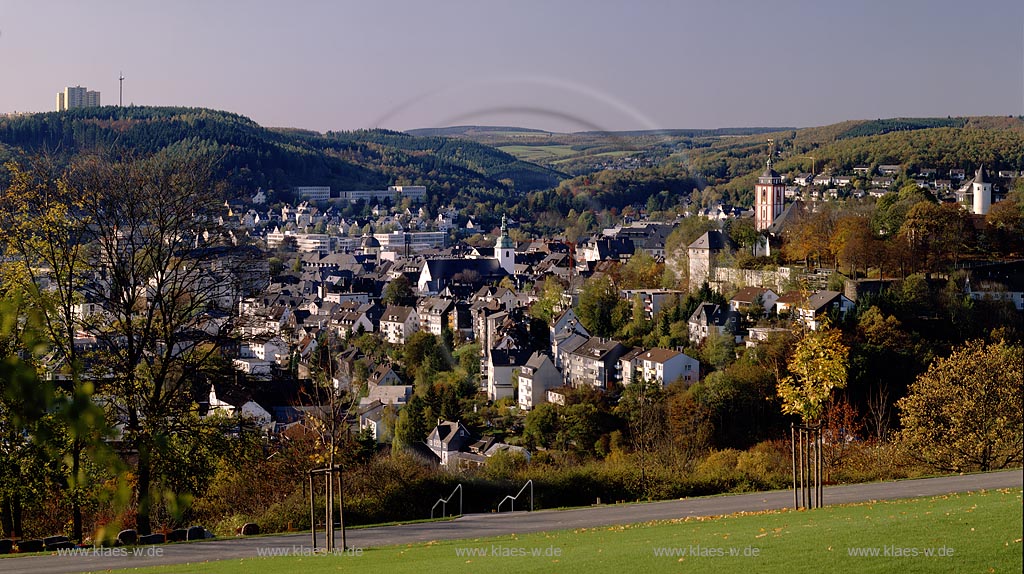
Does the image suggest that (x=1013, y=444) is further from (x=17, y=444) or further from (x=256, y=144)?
(x=256, y=144)

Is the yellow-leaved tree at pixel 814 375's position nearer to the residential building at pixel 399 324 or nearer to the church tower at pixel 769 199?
the residential building at pixel 399 324

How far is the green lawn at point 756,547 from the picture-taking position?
5.52m

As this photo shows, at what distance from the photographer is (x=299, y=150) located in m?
101

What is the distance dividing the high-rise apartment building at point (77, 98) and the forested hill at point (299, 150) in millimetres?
4327

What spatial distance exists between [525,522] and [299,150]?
3732 inches

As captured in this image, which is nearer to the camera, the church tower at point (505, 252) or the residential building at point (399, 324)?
the residential building at point (399, 324)

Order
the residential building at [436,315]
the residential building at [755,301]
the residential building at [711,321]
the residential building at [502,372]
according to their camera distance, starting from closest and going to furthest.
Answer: the residential building at [711,321] < the residential building at [755,301] < the residential building at [502,372] < the residential building at [436,315]

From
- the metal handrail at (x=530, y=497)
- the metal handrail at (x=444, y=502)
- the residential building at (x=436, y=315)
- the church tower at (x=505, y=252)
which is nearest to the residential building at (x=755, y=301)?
the residential building at (x=436, y=315)

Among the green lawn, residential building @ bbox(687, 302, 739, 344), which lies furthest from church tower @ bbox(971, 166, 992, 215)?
the green lawn

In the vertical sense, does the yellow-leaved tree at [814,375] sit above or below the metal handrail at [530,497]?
above

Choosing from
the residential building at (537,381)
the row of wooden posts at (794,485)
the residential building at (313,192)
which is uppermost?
the residential building at (313,192)

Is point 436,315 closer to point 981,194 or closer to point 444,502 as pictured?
point 981,194

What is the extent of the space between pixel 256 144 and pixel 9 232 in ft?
→ 288

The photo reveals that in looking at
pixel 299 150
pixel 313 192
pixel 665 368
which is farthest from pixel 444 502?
pixel 299 150
